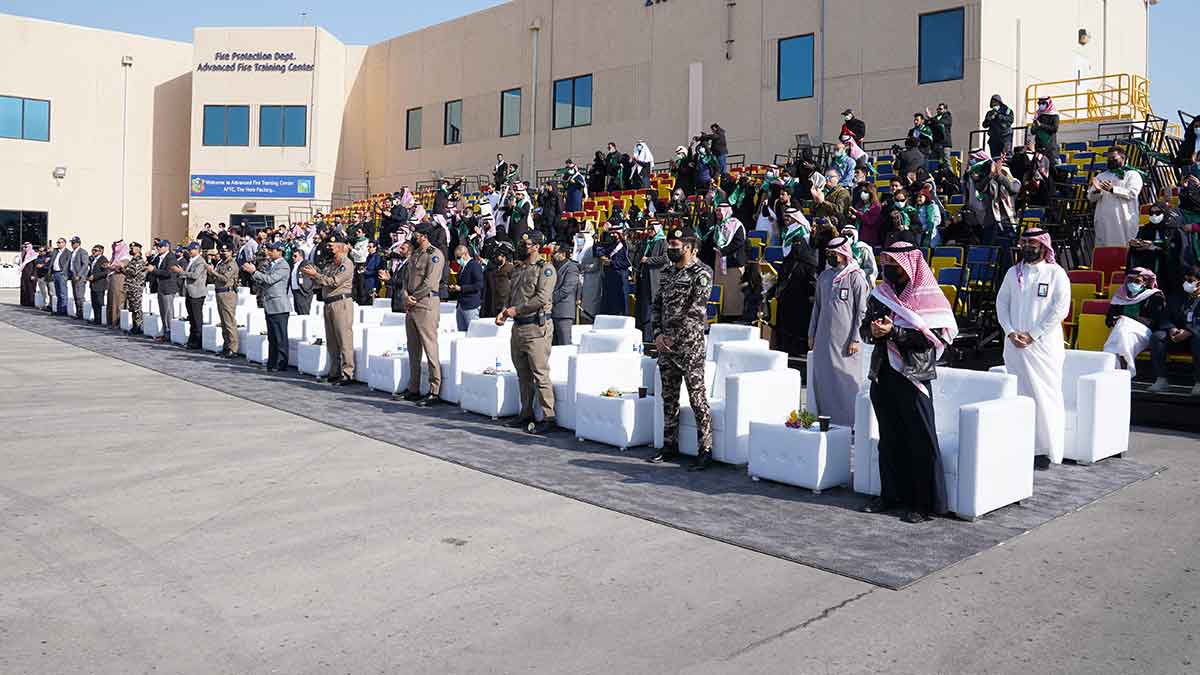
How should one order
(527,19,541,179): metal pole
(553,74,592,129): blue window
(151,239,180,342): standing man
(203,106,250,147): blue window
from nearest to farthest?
(151,239,180,342): standing man < (553,74,592,129): blue window < (527,19,541,179): metal pole < (203,106,250,147): blue window

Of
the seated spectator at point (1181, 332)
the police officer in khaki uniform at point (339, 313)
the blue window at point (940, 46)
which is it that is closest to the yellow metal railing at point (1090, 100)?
the blue window at point (940, 46)

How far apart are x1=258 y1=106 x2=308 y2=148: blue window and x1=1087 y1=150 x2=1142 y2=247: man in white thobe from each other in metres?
33.0

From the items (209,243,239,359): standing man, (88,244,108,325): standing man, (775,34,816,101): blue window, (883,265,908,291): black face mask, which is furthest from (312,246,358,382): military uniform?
(775,34,816,101): blue window

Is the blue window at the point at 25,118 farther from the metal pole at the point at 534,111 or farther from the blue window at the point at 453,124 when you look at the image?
the metal pole at the point at 534,111

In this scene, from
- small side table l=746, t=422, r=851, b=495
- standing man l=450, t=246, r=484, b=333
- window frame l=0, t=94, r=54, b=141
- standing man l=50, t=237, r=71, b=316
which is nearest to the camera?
small side table l=746, t=422, r=851, b=495

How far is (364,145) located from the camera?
41.9 m

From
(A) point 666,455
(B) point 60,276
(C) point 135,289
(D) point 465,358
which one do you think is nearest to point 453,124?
(B) point 60,276

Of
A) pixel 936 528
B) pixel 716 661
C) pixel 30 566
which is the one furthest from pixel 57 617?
pixel 936 528

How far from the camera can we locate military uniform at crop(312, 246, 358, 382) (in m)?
13.2

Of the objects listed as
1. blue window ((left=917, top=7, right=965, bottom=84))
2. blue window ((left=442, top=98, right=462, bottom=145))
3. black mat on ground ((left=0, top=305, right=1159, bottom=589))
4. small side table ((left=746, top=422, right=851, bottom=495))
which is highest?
blue window ((left=442, top=98, right=462, bottom=145))

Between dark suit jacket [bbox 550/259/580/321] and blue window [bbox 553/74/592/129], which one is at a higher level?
blue window [bbox 553/74/592/129]

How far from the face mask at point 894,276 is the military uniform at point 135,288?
698 inches

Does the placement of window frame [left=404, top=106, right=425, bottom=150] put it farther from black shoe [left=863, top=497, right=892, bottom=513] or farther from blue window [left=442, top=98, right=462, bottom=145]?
black shoe [left=863, top=497, right=892, bottom=513]

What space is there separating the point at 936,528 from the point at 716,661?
2.76 m
